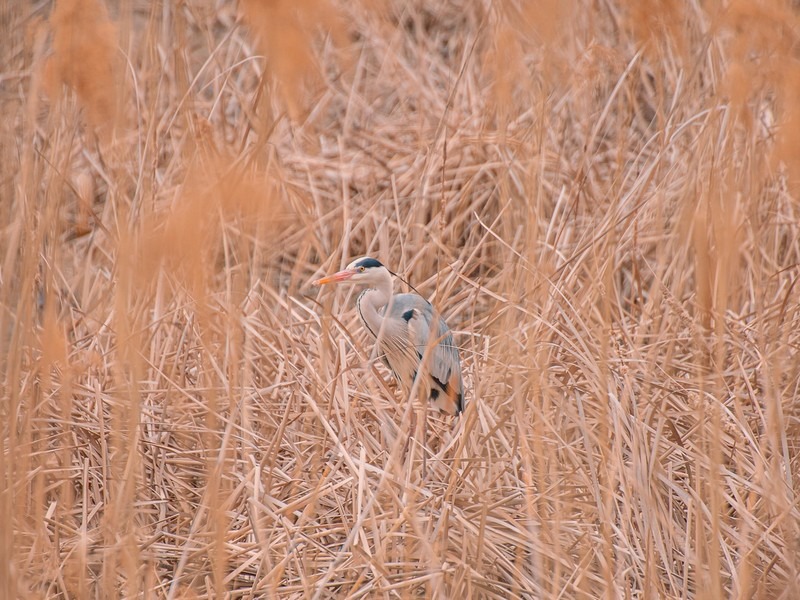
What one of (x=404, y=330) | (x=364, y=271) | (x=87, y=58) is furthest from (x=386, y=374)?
(x=87, y=58)

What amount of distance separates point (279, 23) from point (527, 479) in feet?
3.19

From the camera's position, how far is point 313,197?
3023 millimetres

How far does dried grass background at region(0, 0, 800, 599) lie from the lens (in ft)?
4.11

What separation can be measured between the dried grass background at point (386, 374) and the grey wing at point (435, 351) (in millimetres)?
113

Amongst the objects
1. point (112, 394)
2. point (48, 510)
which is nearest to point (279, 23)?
point (48, 510)

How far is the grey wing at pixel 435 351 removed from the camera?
2.27 meters

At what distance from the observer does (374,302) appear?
92.5 inches

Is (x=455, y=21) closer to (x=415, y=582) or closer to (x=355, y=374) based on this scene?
(x=355, y=374)

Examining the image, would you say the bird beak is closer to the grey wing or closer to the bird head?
the bird head

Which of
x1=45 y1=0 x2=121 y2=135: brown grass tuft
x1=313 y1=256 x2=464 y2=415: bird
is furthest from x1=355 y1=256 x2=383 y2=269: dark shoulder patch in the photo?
x1=45 y1=0 x2=121 y2=135: brown grass tuft

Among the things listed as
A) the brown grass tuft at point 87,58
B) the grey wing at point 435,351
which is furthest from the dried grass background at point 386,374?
the grey wing at point 435,351

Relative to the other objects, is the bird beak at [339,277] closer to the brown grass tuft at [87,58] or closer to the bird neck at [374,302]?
the bird neck at [374,302]

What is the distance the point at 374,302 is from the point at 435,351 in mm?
229

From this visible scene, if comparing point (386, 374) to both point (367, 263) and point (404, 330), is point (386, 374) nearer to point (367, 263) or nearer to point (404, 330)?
point (404, 330)
